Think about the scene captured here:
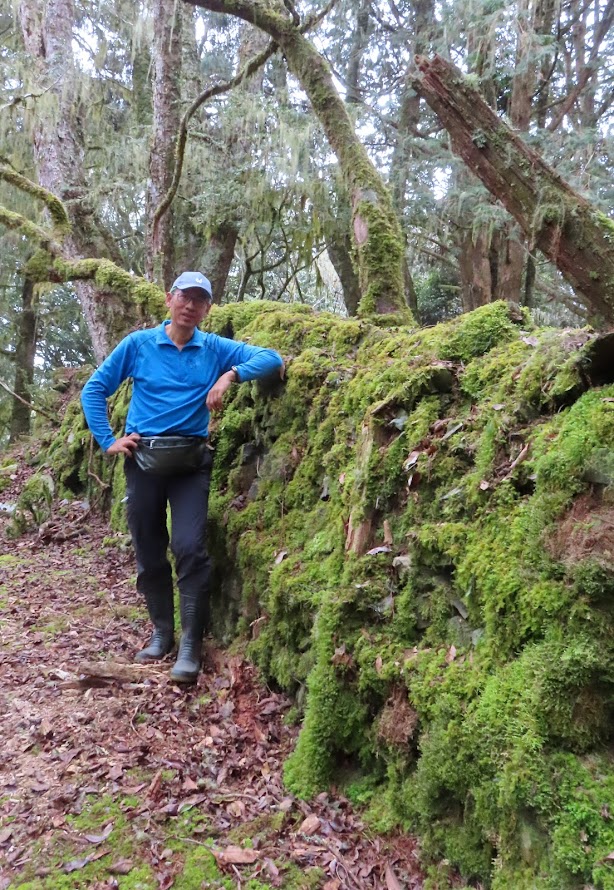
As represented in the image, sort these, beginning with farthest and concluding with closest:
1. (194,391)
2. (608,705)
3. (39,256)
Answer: (39,256)
(194,391)
(608,705)

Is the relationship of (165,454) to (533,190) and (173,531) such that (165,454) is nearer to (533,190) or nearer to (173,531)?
(173,531)

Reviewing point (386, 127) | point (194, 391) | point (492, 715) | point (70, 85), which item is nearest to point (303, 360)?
point (194, 391)

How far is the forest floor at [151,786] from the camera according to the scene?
2.46m

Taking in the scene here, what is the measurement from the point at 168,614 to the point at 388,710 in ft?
7.31

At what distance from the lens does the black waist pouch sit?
4230 millimetres

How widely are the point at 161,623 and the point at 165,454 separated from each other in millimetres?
1276

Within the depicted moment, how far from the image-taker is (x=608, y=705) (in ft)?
Answer: 6.61

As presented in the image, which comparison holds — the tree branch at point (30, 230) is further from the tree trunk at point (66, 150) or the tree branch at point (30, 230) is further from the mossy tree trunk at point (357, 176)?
the mossy tree trunk at point (357, 176)

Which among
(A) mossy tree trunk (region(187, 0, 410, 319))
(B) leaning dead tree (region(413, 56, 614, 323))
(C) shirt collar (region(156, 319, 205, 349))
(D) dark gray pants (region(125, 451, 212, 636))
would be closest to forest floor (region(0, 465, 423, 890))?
(D) dark gray pants (region(125, 451, 212, 636))

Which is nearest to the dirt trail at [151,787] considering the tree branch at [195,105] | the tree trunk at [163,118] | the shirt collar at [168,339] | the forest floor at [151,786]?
the forest floor at [151,786]

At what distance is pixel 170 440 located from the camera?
4242mm

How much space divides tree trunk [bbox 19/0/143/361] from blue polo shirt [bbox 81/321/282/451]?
4.41 meters

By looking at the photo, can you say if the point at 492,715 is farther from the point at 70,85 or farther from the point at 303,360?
the point at 70,85

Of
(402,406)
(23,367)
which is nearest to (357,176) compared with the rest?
(402,406)
